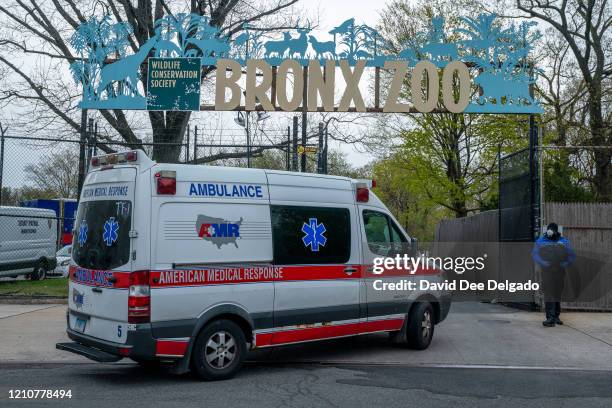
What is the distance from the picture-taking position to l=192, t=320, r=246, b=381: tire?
7.24 m

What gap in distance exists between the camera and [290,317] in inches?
318

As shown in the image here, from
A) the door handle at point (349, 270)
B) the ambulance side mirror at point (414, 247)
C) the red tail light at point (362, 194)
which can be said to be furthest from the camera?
the ambulance side mirror at point (414, 247)

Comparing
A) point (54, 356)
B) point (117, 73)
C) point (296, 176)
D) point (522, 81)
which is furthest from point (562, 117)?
point (54, 356)

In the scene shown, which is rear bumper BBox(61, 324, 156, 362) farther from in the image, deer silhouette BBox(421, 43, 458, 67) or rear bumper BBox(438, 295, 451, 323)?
deer silhouette BBox(421, 43, 458, 67)

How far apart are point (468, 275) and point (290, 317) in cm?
1311

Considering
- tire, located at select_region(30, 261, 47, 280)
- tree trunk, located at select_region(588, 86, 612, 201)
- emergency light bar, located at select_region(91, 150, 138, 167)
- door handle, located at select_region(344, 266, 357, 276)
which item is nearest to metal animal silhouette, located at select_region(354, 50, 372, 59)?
door handle, located at select_region(344, 266, 357, 276)

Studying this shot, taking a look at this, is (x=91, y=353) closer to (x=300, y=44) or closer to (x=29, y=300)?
(x=29, y=300)

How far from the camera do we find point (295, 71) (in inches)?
559

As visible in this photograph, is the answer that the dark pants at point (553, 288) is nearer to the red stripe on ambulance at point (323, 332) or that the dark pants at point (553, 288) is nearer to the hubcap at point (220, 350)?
the red stripe on ambulance at point (323, 332)

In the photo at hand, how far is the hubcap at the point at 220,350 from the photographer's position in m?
7.33

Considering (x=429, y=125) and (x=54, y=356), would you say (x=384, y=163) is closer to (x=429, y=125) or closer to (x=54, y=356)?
(x=429, y=125)

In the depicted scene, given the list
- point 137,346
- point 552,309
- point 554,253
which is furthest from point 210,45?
point 137,346

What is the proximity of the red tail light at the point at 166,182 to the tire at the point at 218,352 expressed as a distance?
1.59 meters

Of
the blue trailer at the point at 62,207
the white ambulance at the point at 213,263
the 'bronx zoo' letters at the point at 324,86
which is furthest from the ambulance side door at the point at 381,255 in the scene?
the blue trailer at the point at 62,207
